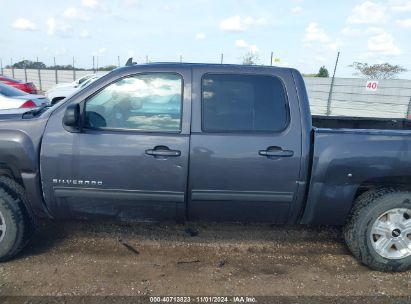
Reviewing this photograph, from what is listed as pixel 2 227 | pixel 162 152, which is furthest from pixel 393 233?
pixel 2 227

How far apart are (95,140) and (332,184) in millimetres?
2102

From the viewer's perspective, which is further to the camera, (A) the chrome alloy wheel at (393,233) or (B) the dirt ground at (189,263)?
(A) the chrome alloy wheel at (393,233)

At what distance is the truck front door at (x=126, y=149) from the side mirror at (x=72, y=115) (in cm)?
12

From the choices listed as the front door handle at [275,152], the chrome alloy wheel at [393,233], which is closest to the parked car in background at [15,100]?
the front door handle at [275,152]

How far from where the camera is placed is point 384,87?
13883 millimetres

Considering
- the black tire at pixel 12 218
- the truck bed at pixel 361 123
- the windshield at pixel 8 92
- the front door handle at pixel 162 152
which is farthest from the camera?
the windshield at pixel 8 92

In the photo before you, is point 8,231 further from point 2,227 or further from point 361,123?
point 361,123

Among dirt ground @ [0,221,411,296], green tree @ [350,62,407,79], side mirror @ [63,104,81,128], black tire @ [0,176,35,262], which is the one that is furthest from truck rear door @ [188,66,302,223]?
green tree @ [350,62,407,79]

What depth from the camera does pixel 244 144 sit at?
313 centimetres

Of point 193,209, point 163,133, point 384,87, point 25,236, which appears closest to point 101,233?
point 25,236

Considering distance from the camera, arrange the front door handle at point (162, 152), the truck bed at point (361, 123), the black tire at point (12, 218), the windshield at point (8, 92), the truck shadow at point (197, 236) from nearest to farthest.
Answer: the front door handle at point (162, 152) < the black tire at point (12, 218) < the truck shadow at point (197, 236) < the truck bed at point (361, 123) < the windshield at point (8, 92)

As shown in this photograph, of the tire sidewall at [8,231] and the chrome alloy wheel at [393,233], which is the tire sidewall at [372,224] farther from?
the tire sidewall at [8,231]

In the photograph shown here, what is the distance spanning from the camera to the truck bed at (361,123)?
447cm

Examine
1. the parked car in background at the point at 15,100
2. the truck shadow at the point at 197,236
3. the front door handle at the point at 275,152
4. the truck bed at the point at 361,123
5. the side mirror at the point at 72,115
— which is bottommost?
the truck shadow at the point at 197,236
